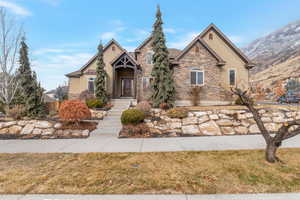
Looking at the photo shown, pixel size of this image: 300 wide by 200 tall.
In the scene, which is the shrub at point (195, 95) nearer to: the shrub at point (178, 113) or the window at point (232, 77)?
the window at point (232, 77)

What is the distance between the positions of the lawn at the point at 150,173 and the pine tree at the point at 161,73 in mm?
7301

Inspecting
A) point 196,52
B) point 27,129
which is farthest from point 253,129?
point 27,129

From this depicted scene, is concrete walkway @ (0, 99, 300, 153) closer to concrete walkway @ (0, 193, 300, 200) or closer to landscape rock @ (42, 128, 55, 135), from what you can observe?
landscape rock @ (42, 128, 55, 135)

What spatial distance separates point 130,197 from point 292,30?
498 ft

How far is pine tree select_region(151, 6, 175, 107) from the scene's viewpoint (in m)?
12.3

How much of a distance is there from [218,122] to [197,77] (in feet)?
22.6

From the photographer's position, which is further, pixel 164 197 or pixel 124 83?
pixel 124 83

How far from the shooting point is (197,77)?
1506 cm

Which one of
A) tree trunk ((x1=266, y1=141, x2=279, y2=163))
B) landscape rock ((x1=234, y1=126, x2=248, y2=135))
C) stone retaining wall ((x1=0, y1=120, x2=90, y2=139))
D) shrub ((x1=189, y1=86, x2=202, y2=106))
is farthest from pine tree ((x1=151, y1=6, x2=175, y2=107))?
tree trunk ((x1=266, y1=141, x2=279, y2=163))

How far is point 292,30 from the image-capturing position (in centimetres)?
10381

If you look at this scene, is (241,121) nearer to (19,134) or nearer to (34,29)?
(19,134)

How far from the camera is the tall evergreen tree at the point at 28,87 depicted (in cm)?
1232

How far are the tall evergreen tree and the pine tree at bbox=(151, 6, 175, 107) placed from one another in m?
10.1

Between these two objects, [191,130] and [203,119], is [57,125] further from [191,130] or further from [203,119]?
[203,119]
